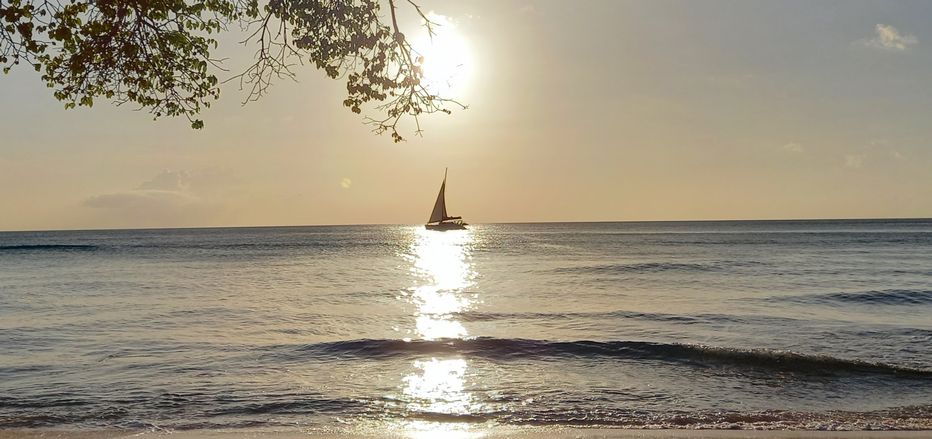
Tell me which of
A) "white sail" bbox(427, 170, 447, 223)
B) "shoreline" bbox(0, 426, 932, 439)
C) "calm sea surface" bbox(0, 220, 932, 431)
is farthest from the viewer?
"white sail" bbox(427, 170, 447, 223)

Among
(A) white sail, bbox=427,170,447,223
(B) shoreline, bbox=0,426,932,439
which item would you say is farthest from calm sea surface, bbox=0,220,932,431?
(A) white sail, bbox=427,170,447,223

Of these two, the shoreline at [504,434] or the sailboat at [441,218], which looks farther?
the sailboat at [441,218]

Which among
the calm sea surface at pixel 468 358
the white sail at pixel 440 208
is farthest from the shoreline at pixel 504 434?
the white sail at pixel 440 208

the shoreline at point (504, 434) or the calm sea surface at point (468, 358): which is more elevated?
the shoreline at point (504, 434)

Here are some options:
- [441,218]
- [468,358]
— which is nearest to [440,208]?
[441,218]

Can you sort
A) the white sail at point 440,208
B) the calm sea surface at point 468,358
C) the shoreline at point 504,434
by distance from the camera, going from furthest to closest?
the white sail at point 440,208
the calm sea surface at point 468,358
the shoreline at point 504,434

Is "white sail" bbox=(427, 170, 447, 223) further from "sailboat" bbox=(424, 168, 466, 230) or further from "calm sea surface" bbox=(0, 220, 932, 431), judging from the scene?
"calm sea surface" bbox=(0, 220, 932, 431)

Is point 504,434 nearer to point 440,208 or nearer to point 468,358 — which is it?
point 468,358

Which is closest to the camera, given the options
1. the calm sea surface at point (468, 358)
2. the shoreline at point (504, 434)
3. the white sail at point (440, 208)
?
the shoreline at point (504, 434)

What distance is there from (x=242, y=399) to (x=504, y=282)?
2975 centimetres

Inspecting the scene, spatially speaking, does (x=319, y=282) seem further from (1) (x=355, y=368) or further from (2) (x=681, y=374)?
(2) (x=681, y=374)

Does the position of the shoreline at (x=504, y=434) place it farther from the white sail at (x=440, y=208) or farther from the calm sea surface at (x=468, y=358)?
the white sail at (x=440, y=208)

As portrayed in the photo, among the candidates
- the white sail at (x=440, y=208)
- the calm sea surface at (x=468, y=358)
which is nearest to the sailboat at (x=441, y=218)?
the white sail at (x=440, y=208)

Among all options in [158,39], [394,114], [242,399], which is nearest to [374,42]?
[394,114]
